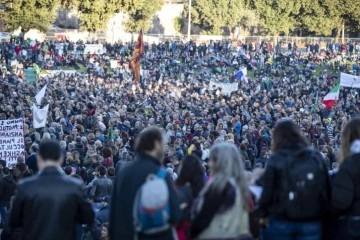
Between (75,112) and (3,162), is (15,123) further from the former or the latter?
(75,112)

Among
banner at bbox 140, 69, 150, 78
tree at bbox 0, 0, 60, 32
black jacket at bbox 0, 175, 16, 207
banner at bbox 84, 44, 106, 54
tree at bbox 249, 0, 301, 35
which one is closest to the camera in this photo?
black jacket at bbox 0, 175, 16, 207

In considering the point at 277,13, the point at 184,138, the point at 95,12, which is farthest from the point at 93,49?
the point at 277,13

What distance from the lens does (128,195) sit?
4.80 m

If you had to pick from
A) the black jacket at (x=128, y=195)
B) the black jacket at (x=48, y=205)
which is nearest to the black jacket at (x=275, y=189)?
the black jacket at (x=128, y=195)

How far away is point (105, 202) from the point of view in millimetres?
9617

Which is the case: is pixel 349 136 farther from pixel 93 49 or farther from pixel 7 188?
pixel 93 49

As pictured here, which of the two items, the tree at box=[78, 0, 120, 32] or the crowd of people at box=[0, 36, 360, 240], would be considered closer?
the crowd of people at box=[0, 36, 360, 240]

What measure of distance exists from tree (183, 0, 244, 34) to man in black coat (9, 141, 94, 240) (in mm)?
59808

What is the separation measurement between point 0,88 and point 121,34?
36.8 m

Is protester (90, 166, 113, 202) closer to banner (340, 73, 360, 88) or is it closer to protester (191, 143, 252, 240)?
Result: protester (191, 143, 252, 240)

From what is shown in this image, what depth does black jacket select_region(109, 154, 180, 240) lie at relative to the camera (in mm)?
4719

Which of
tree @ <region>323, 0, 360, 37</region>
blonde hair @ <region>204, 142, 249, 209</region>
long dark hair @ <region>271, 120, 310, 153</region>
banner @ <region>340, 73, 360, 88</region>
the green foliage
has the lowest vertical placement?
banner @ <region>340, 73, 360, 88</region>

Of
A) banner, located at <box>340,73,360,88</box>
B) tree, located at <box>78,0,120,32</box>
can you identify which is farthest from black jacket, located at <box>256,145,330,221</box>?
tree, located at <box>78,0,120,32</box>

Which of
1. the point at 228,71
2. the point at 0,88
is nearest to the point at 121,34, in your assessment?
the point at 228,71
